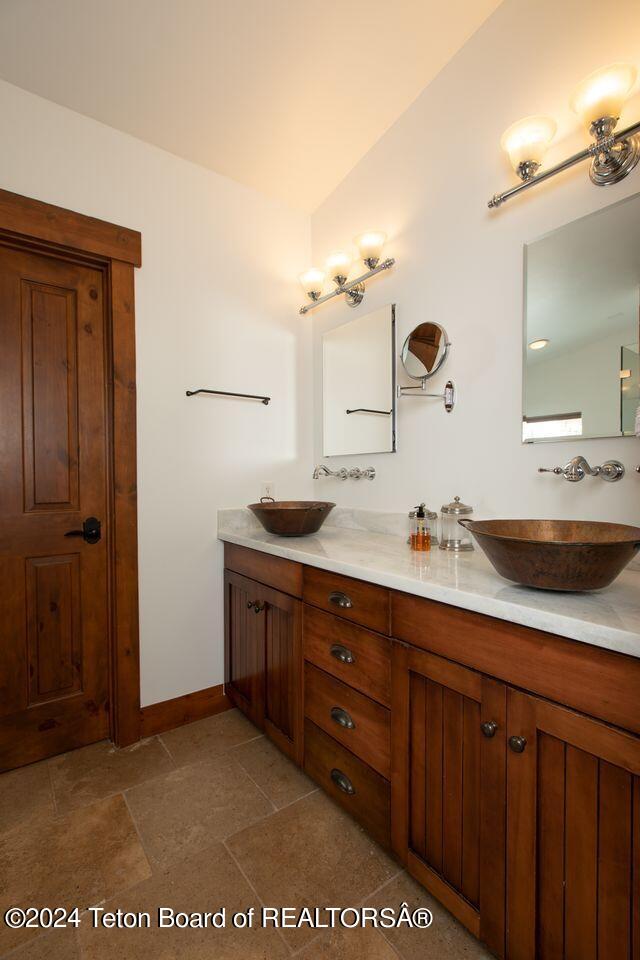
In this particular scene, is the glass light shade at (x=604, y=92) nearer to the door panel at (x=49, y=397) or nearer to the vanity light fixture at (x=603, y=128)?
the vanity light fixture at (x=603, y=128)

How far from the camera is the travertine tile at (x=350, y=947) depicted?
3.34 feet

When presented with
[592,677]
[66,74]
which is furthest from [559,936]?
[66,74]

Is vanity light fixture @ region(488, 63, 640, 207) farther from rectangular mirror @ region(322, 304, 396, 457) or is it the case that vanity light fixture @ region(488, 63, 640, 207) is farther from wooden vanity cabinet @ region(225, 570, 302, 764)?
wooden vanity cabinet @ region(225, 570, 302, 764)

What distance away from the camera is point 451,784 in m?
1.02

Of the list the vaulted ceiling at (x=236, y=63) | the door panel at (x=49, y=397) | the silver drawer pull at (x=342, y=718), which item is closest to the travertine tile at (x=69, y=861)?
the silver drawer pull at (x=342, y=718)

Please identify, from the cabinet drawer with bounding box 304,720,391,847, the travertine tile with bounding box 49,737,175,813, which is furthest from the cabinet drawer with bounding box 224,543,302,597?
the travertine tile with bounding box 49,737,175,813

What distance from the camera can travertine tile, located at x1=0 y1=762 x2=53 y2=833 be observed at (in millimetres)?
1445

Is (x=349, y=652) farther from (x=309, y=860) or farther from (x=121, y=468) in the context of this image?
(x=121, y=468)

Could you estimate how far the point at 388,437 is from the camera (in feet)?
6.51

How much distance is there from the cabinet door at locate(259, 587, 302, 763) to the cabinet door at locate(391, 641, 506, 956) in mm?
488

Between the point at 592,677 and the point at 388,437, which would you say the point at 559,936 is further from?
the point at 388,437

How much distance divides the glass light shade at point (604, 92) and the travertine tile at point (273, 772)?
2.33m

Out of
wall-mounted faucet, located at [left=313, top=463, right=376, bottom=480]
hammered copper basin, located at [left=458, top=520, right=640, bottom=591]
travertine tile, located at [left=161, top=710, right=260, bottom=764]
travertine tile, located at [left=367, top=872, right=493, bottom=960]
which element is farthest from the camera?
wall-mounted faucet, located at [left=313, top=463, right=376, bottom=480]

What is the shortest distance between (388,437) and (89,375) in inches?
53.6
